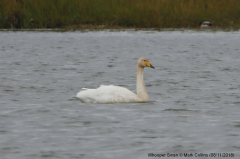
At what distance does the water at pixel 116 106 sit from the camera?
8391 mm

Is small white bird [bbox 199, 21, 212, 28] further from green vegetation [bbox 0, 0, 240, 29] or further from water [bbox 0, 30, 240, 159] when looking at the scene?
water [bbox 0, 30, 240, 159]

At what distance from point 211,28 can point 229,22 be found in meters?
1.18

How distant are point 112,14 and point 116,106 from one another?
24.6 meters

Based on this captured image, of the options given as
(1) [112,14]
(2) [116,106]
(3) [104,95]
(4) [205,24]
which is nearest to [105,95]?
(3) [104,95]

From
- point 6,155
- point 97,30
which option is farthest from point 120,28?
point 6,155

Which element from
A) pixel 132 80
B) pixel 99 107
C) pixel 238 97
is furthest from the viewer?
pixel 132 80

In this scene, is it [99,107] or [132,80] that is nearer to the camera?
[99,107]

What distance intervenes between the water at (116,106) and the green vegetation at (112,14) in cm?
821

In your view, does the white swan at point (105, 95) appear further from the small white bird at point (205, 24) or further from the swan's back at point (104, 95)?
the small white bird at point (205, 24)

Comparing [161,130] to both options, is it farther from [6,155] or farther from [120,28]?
[120,28]

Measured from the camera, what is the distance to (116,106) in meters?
11.9

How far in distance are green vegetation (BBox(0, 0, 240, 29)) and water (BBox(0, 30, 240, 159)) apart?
26.9 feet

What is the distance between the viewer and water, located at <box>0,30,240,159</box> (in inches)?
330

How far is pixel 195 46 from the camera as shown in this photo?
2955 cm
